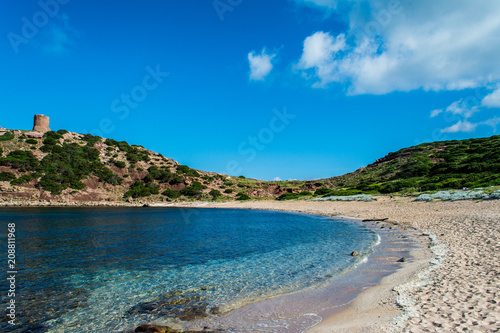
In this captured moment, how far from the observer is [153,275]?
12.2 meters

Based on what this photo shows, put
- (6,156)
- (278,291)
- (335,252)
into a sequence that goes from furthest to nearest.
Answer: (6,156) → (335,252) → (278,291)

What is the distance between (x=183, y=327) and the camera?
23.5 ft

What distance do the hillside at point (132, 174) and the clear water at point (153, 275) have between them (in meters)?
42.3

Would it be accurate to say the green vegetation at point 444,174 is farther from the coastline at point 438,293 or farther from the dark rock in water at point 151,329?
the dark rock in water at point 151,329

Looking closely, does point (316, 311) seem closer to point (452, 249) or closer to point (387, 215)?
point (452, 249)

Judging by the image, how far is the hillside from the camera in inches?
2472

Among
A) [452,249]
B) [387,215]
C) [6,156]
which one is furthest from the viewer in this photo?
[6,156]

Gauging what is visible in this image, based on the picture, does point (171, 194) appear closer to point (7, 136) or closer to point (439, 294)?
point (7, 136)

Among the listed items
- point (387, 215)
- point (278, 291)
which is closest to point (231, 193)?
point (387, 215)

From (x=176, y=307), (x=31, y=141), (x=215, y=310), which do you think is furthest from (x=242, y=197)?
(x=215, y=310)

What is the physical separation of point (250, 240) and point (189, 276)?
32.6 feet

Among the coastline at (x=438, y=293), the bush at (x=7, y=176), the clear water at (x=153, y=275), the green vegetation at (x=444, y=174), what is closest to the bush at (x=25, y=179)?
the bush at (x=7, y=176)

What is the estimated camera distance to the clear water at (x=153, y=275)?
820 cm

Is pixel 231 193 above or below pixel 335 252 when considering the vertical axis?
above
